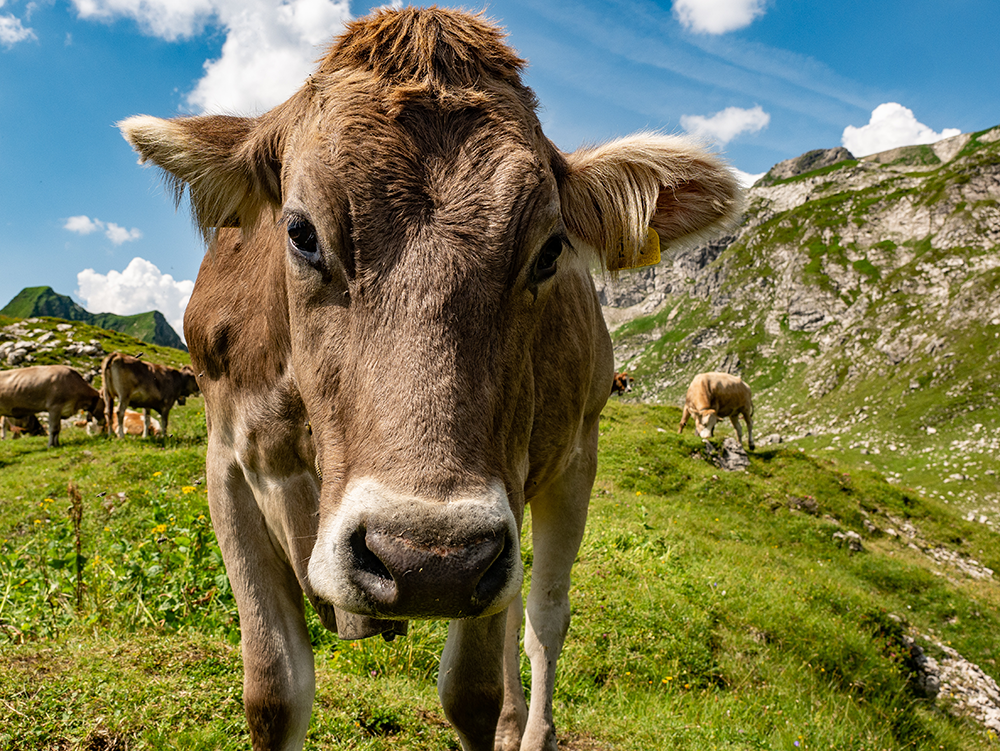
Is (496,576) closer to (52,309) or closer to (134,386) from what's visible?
(134,386)

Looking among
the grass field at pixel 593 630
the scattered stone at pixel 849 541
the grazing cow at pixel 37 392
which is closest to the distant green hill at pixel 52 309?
the grazing cow at pixel 37 392

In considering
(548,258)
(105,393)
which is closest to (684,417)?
(105,393)

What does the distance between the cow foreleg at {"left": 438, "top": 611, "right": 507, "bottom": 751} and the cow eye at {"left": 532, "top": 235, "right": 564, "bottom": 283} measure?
1612 millimetres

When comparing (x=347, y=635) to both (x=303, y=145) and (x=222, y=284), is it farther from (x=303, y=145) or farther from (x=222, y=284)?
(x=303, y=145)

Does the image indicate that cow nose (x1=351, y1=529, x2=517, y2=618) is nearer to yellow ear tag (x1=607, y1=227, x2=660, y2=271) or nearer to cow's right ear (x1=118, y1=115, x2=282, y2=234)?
cow's right ear (x1=118, y1=115, x2=282, y2=234)

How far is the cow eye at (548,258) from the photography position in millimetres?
2105

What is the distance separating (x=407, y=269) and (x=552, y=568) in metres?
2.54

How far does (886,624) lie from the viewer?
1010 centimetres

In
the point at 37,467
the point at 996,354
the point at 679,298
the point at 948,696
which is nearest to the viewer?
the point at 948,696

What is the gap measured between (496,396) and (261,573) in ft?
5.32

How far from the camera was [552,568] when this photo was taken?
12.3 ft

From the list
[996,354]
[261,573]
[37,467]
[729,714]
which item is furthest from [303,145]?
[996,354]

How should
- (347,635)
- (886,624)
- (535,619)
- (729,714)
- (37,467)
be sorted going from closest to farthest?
(347,635) < (535,619) < (729,714) < (886,624) < (37,467)

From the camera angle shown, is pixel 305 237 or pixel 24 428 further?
pixel 24 428
